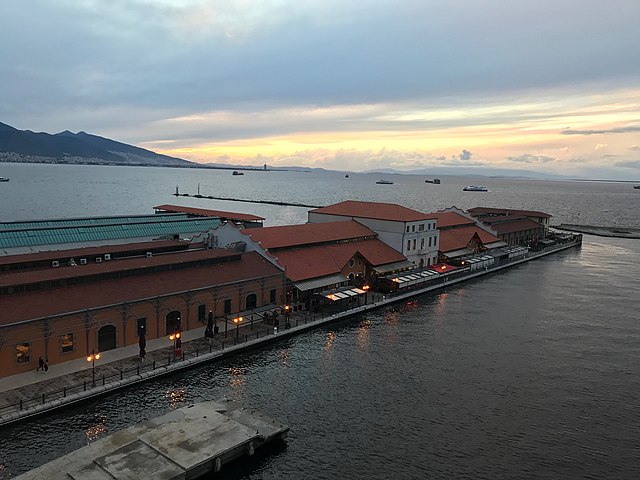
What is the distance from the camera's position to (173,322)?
4931cm

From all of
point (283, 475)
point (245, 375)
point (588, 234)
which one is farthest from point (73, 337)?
point (588, 234)

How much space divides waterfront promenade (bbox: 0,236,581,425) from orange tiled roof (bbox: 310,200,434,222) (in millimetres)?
28108

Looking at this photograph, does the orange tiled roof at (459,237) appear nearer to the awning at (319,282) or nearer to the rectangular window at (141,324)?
the awning at (319,282)

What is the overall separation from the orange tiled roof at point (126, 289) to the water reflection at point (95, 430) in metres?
10.7

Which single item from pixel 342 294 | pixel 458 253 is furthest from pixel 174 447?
pixel 458 253

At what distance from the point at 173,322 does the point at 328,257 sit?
27389 mm

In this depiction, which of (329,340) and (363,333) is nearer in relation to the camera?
(329,340)

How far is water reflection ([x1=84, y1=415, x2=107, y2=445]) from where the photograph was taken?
107 ft

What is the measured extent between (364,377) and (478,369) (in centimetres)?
1150

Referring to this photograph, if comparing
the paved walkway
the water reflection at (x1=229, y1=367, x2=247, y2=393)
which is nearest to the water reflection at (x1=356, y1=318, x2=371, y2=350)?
the paved walkway

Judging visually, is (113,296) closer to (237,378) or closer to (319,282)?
(237,378)

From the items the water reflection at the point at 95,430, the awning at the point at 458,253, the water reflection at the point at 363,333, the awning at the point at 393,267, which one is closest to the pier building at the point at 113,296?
the water reflection at the point at 95,430

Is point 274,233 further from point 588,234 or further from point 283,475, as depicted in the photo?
point 588,234

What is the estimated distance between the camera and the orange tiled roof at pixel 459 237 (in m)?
94.9
